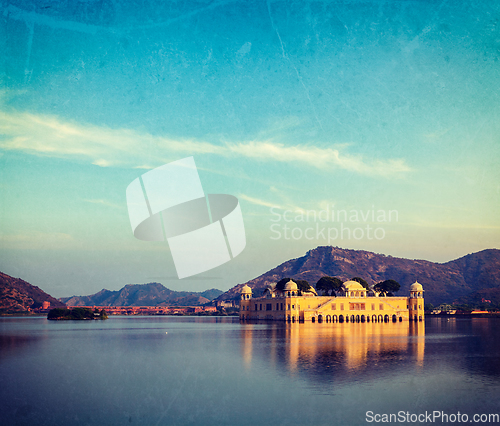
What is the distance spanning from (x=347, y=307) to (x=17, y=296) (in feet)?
262

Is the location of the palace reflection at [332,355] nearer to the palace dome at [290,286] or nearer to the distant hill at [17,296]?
the palace dome at [290,286]

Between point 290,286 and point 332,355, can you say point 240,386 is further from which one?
point 290,286

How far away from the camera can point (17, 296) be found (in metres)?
129

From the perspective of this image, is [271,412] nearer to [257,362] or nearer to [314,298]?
[257,362]

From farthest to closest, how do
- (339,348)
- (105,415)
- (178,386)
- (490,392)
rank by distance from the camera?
(339,348)
(178,386)
(490,392)
(105,415)

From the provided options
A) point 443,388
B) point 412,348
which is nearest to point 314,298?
point 412,348

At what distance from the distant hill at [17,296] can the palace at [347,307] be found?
57.3 meters

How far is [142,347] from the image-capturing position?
41.1 metres

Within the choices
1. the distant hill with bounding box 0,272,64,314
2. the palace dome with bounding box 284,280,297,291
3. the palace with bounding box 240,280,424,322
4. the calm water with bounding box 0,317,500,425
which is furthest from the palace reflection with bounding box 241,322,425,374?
the distant hill with bounding box 0,272,64,314

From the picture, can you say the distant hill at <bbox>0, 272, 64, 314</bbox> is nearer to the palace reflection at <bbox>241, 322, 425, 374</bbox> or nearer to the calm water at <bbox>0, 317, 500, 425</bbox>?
the palace reflection at <bbox>241, 322, 425, 374</bbox>

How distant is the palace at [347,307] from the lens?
325ft

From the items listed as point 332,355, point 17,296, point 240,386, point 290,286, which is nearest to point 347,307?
point 290,286

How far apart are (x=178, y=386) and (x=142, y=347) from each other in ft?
63.0

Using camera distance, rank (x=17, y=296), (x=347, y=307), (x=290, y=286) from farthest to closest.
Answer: (x=17, y=296) < (x=290, y=286) < (x=347, y=307)
